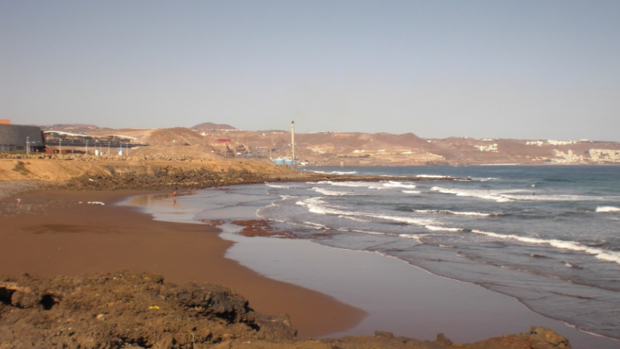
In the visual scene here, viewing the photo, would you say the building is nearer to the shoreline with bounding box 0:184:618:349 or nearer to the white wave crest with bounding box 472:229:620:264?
the shoreline with bounding box 0:184:618:349

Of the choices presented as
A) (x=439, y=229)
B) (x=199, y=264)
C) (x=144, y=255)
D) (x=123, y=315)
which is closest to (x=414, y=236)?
(x=439, y=229)

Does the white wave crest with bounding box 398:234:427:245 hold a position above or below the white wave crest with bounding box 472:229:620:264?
below

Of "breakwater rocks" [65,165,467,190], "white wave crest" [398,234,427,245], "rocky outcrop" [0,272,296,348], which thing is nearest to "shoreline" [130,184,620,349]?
"rocky outcrop" [0,272,296,348]

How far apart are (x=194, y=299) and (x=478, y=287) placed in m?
6.30

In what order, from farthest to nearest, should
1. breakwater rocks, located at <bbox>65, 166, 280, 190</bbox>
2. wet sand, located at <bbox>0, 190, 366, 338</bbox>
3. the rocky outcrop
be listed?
breakwater rocks, located at <bbox>65, 166, 280, 190</bbox>
wet sand, located at <bbox>0, 190, 366, 338</bbox>
the rocky outcrop

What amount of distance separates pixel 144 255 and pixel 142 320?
7778 millimetres

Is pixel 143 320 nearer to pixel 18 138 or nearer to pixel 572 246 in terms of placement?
pixel 572 246

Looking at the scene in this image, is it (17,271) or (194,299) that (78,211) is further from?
(194,299)

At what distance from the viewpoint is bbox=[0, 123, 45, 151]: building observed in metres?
59.6

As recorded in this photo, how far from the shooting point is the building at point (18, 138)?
2347 inches

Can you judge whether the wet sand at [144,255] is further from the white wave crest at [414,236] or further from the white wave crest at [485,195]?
the white wave crest at [485,195]

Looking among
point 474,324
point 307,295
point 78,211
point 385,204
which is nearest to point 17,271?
point 307,295

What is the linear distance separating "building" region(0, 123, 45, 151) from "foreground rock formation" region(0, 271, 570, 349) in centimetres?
5986

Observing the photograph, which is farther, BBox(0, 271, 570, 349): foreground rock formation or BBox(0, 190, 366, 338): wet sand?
BBox(0, 190, 366, 338): wet sand
